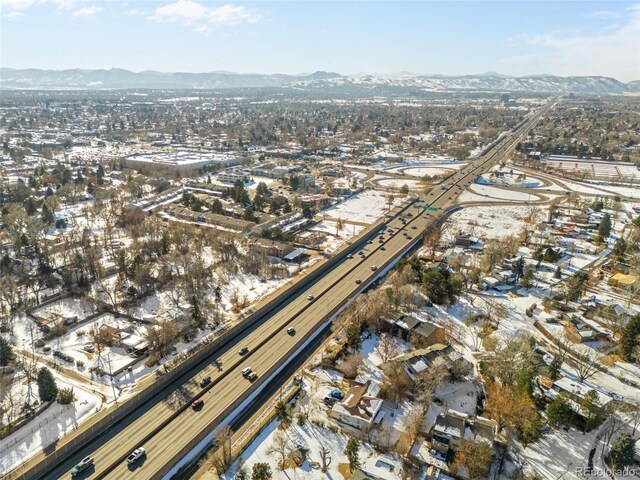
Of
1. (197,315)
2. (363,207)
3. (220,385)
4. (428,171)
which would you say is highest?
(428,171)

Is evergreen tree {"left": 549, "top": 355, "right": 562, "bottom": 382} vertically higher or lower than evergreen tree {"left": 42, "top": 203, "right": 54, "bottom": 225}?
lower

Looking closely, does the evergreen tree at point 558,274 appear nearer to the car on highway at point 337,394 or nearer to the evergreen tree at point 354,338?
the evergreen tree at point 354,338

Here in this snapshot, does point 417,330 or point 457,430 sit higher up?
point 417,330

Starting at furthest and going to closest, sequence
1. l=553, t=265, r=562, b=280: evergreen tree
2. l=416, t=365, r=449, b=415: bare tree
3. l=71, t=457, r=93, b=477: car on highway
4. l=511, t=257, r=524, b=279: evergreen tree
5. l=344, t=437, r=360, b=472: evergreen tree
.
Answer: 1. l=553, t=265, r=562, b=280: evergreen tree
2. l=511, t=257, r=524, b=279: evergreen tree
3. l=416, t=365, r=449, b=415: bare tree
4. l=344, t=437, r=360, b=472: evergreen tree
5. l=71, t=457, r=93, b=477: car on highway

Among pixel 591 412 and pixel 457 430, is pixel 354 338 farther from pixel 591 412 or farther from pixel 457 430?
pixel 591 412

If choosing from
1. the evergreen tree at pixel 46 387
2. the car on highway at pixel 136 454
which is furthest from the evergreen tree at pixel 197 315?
the car on highway at pixel 136 454

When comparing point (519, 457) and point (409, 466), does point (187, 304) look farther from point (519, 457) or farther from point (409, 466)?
point (519, 457)

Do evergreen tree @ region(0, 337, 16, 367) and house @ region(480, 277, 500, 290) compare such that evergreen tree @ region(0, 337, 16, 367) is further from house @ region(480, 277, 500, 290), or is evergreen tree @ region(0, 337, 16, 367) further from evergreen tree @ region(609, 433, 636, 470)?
house @ region(480, 277, 500, 290)

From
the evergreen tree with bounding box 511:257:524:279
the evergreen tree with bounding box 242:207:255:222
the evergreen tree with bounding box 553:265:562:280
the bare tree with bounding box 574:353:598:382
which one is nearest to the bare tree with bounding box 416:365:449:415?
the bare tree with bounding box 574:353:598:382

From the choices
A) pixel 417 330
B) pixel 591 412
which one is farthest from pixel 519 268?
pixel 591 412
